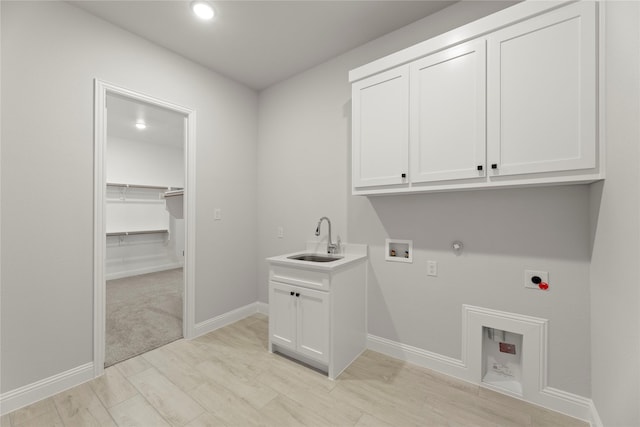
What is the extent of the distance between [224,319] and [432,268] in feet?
7.38

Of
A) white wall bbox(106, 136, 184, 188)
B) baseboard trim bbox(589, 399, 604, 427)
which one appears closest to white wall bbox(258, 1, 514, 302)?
baseboard trim bbox(589, 399, 604, 427)

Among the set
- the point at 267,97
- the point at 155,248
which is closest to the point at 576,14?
the point at 267,97

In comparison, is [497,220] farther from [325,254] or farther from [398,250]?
[325,254]

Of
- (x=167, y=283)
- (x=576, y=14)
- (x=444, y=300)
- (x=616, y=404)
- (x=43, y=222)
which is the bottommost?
(x=167, y=283)

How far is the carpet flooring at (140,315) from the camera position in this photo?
7.78 feet

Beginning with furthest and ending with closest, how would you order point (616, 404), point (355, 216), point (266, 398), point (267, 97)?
point (267, 97)
point (355, 216)
point (266, 398)
point (616, 404)

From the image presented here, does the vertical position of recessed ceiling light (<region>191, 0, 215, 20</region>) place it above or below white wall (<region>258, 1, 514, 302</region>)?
above

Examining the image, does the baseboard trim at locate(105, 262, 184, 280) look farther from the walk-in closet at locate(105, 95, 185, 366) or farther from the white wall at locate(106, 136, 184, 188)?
the white wall at locate(106, 136, 184, 188)

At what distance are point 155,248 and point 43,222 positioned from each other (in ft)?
14.0

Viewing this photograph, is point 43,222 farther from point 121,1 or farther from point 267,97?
point 267,97

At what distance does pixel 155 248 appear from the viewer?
5.61m

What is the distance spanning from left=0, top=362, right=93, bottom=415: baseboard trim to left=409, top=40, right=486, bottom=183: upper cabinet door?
2.81m

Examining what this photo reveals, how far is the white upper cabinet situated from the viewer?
132cm

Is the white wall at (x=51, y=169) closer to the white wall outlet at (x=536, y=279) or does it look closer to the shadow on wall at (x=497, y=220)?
the shadow on wall at (x=497, y=220)
